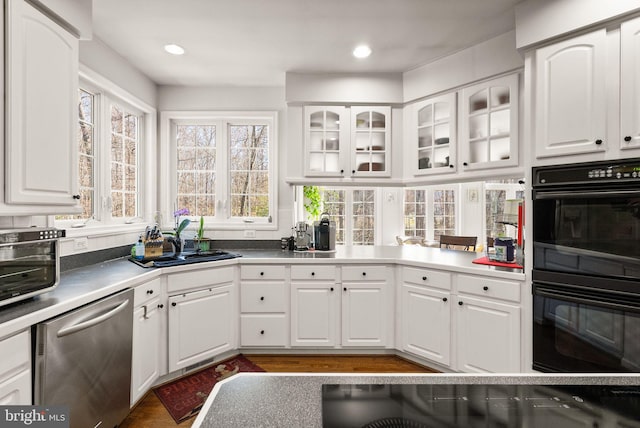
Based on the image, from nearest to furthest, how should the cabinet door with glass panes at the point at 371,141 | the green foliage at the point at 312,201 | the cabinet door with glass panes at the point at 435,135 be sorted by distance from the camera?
the cabinet door with glass panes at the point at 435,135 → the cabinet door with glass panes at the point at 371,141 → the green foliage at the point at 312,201

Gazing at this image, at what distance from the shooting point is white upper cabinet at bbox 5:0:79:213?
1417 millimetres

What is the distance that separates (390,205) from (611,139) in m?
3.26

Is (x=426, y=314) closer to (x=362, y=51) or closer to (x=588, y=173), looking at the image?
(x=588, y=173)

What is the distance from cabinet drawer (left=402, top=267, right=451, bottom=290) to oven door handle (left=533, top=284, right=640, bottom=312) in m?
0.59

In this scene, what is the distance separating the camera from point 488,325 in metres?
2.27

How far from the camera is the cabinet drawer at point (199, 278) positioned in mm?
2428

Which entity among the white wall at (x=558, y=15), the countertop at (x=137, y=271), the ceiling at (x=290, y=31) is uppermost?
the ceiling at (x=290, y=31)

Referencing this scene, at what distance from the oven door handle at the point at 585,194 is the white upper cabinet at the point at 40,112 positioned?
8.63ft

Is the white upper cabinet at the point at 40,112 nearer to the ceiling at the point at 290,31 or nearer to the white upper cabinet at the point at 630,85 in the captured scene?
the ceiling at the point at 290,31

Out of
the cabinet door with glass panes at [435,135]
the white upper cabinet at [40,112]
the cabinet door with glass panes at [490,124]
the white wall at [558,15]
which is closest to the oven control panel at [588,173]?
the cabinet door with glass panes at [490,124]

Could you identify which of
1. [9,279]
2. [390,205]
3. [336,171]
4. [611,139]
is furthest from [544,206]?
[390,205]

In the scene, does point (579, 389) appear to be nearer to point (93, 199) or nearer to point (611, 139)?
point (611, 139)

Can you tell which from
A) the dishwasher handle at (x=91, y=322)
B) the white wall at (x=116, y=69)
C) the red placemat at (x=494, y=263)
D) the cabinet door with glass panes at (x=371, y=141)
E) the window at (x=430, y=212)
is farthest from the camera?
the window at (x=430, y=212)

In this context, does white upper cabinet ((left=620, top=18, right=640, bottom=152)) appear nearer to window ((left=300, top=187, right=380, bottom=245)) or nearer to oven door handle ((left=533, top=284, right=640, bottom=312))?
oven door handle ((left=533, top=284, right=640, bottom=312))
